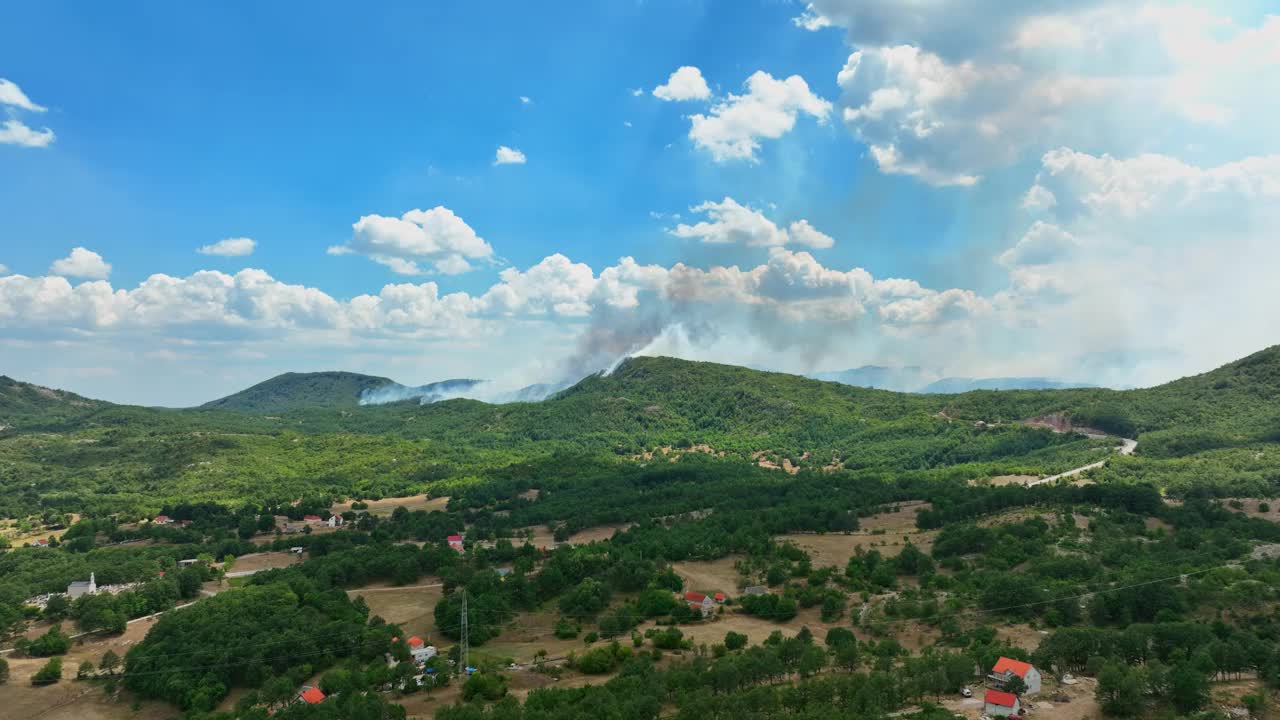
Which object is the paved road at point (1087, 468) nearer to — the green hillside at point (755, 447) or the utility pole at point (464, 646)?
the green hillside at point (755, 447)

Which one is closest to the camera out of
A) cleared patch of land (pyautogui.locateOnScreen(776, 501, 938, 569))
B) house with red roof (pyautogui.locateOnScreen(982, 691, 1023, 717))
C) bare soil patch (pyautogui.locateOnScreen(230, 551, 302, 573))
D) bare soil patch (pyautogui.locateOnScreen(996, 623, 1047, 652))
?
house with red roof (pyautogui.locateOnScreen(982, 691, 1023, 717))

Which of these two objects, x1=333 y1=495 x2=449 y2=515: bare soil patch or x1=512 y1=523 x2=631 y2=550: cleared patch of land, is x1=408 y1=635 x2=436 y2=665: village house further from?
x1=333 y1=495 x2=449 y2=515: bare soil patch

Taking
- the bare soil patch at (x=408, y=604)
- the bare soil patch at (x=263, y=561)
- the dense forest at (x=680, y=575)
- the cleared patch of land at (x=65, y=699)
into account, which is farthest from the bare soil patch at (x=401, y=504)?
the cleared patch of land at (x=65, y=699)

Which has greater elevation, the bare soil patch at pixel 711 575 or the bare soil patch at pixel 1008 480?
the bare soil patch at pixel 1008 480

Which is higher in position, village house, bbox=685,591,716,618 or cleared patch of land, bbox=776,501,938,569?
A: cleared patch of land, bbox=776,501,938,569

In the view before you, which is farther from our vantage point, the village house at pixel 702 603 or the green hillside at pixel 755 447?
the green hillside at pixel 755 447

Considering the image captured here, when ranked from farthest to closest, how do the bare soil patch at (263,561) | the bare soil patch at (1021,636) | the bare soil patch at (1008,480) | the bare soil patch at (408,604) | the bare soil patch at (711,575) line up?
the bare soil patch at (1008,480) → the bare soil patch at (263,561) → the bare soil patch at (711,575) → the bare soil patch at (408,604) → the bare soil patch at (1021,636)

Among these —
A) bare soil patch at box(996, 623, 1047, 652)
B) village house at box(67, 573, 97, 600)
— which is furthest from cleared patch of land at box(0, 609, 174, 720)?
bare soil patch at box(996, 623, 1047, 652)

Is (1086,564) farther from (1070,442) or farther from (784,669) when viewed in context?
(1070,442)
